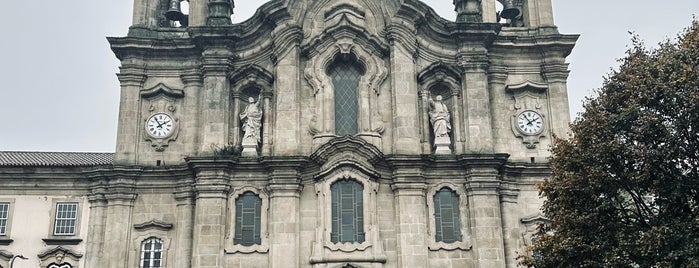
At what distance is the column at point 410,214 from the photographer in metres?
23.6

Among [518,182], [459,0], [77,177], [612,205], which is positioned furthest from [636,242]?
[77,177]

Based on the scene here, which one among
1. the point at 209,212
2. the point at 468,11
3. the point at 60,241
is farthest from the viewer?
the point at 468,11

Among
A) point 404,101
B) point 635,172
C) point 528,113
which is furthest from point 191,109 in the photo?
point 635,172

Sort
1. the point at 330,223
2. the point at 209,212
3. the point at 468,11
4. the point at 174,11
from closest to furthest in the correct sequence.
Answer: the point at 209,212
the point at 330,223
the point at 468,11
the point at 174,11

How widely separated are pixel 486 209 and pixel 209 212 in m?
9.03

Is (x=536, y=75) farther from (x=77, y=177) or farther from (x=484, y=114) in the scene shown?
(x=77, y=177)

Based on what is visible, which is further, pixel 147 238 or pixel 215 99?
pixel 215 99

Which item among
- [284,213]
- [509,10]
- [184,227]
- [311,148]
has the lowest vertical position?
[184,227]

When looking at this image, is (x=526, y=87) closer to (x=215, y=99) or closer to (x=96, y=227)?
(x=215, y=99)

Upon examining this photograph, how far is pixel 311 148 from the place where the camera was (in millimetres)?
25156

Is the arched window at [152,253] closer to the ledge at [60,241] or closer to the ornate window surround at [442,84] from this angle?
the ledge at [60,241]

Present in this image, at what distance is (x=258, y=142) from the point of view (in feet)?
83.1

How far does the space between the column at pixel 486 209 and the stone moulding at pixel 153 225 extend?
400 inches

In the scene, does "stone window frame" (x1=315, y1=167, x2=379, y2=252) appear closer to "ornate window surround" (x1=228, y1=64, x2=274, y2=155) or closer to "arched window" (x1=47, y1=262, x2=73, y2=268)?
"ornate window surround" (x1=228, y1=64, x2=274, y2=155)
